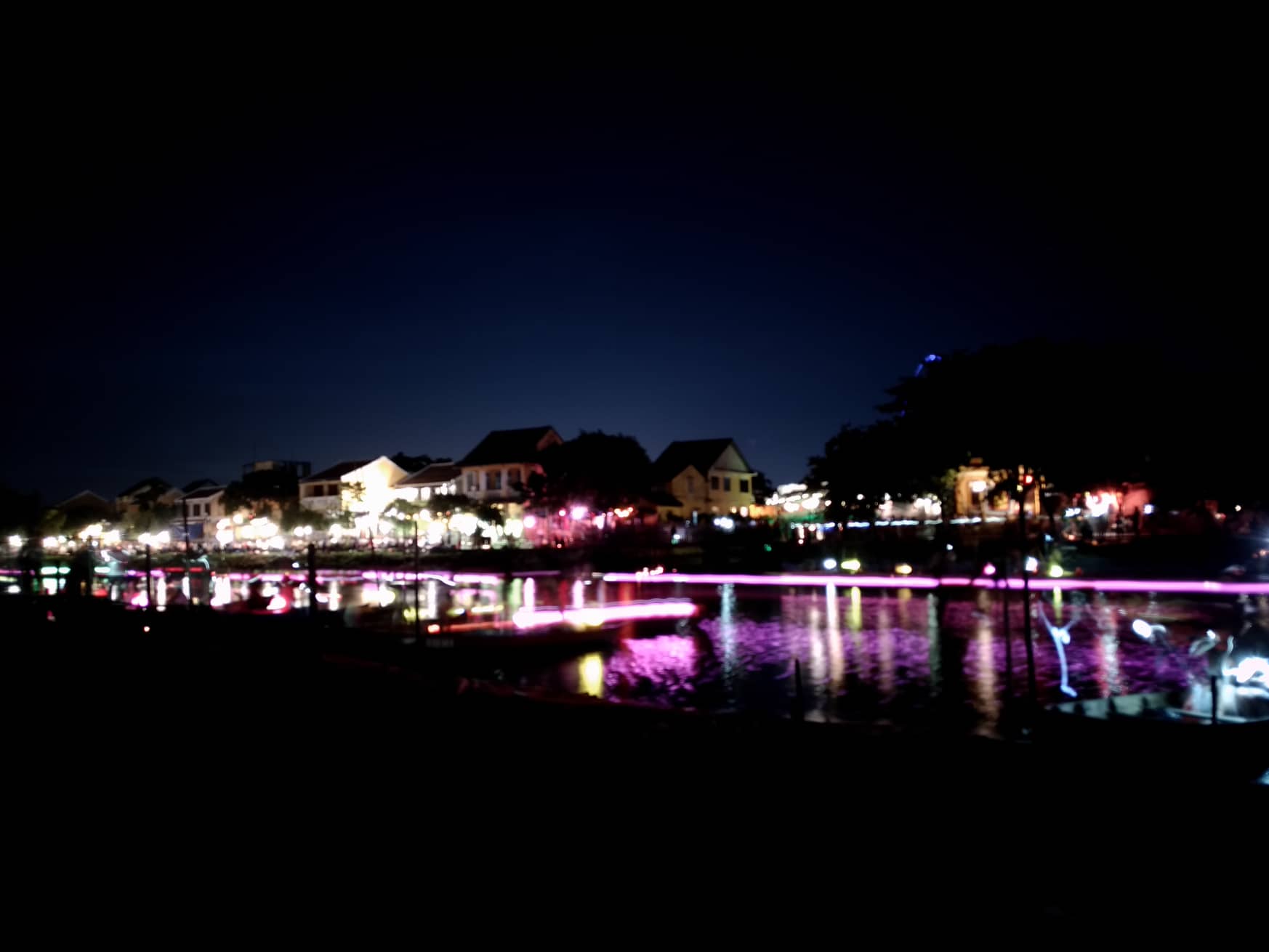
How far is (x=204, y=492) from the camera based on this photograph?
283ft

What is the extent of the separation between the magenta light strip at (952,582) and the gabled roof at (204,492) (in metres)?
57.3

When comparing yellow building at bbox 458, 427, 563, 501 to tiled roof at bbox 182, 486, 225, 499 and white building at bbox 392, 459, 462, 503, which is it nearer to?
white building at bbox 392, 459, 462, 503

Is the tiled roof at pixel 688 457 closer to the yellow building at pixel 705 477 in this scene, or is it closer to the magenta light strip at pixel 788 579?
the yellow building at pixel 705 477

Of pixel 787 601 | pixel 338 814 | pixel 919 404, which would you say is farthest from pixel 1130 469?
pixel 338 814

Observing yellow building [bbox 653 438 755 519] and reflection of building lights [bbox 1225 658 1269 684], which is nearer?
reflection of building lights [bbox 1225 658 1269 684]

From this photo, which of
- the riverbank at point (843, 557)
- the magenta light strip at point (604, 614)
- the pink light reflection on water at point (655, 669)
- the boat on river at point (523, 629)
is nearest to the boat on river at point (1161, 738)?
the pink light reflection on water at point (655, 669)

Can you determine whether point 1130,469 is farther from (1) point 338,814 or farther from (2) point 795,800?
(1) point 338,814

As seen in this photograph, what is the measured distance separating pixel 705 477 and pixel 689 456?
2421 millimetres

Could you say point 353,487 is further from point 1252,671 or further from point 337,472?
point 1252,671

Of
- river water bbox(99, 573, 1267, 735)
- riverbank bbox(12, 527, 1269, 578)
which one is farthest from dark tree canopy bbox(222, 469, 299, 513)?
river water bbox(99, 573, 1267, 735)

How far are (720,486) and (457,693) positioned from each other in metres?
51.4

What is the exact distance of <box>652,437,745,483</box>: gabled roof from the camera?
5941 centimetres

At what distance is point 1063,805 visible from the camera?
6.74 metres

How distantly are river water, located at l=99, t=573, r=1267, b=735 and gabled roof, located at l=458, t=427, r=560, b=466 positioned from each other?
28.5 meters
